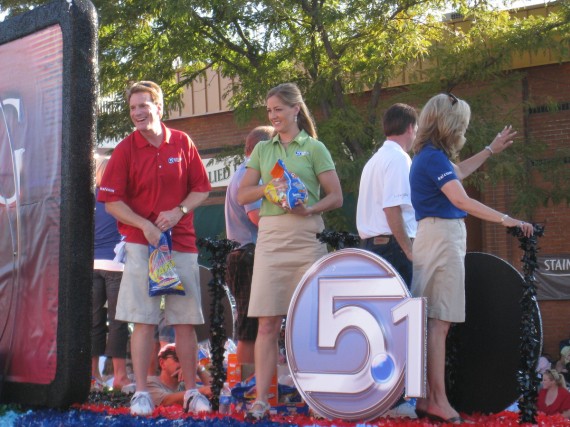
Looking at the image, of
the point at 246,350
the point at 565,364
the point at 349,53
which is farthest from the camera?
the point at 565,364

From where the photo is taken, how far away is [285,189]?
5090 millimetres

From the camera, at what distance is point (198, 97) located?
18.5 metres

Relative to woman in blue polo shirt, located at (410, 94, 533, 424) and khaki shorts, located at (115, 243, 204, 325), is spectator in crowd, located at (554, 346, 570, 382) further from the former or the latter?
khaki shorts, located at (115, 243, 204, 325)

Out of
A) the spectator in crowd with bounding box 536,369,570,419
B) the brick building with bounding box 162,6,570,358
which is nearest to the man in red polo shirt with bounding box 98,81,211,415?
the spectator in crowd with bounding box 536,369,570,419

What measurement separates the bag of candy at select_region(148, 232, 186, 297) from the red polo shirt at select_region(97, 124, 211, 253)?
0.55ft

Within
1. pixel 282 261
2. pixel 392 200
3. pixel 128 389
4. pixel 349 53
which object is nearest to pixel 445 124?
pixel 392 200

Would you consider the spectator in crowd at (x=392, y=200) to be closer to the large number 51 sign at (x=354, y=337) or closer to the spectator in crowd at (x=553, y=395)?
the large number 51 sign at (x=354, y=337)

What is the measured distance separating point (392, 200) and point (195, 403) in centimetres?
164

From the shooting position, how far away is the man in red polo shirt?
5.43 m

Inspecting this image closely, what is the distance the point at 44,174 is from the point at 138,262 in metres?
0.76

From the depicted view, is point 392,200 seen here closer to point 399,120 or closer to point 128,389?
point 399,120

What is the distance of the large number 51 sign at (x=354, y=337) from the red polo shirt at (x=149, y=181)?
95cm

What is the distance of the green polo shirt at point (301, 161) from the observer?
539 centimetres

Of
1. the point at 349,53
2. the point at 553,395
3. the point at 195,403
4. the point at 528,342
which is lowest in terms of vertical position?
the point at 553,395
